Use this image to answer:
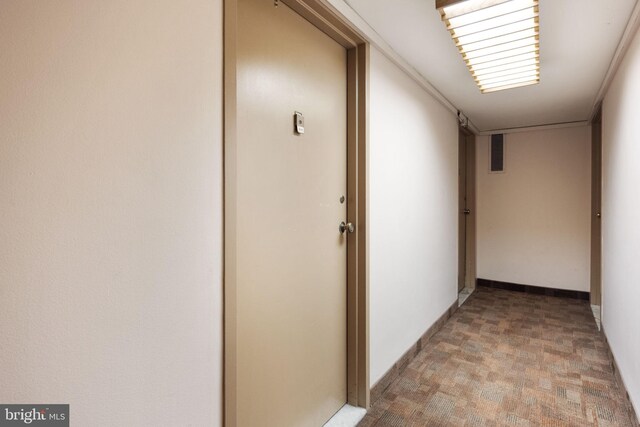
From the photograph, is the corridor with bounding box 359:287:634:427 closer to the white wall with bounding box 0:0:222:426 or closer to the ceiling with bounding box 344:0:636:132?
the white wall with bounding box 0:0:222:426

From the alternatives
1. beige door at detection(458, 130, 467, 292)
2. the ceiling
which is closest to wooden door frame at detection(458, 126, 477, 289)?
beige door at detection(458, 130, 467, 292)

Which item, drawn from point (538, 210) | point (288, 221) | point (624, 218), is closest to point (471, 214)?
point (538, 210)

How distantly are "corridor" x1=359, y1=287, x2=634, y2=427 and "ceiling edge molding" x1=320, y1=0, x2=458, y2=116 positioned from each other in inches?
86.0

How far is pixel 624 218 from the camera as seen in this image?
2.19m

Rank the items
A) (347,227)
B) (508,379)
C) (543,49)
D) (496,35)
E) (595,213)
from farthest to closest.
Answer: (595,213) < (508,379) < (543,49) < (347,227) < (496,35)

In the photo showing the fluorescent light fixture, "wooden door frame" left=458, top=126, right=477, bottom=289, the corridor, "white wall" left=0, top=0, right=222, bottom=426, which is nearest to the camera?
"white wall" left=0, top=0, right=222, bottom=426

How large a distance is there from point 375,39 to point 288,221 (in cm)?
124

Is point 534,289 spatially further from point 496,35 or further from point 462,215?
point 496,35

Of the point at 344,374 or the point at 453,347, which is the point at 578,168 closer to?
the point at 453,347

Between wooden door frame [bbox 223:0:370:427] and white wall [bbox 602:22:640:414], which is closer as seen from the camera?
white wall [bbox 602:22:640:414]

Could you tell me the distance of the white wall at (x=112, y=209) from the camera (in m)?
0.73

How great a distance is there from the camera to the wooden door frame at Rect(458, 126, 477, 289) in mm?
4750

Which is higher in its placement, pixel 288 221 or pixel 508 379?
pixel 288 221

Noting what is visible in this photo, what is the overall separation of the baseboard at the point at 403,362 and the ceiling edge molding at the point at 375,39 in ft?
6.89
